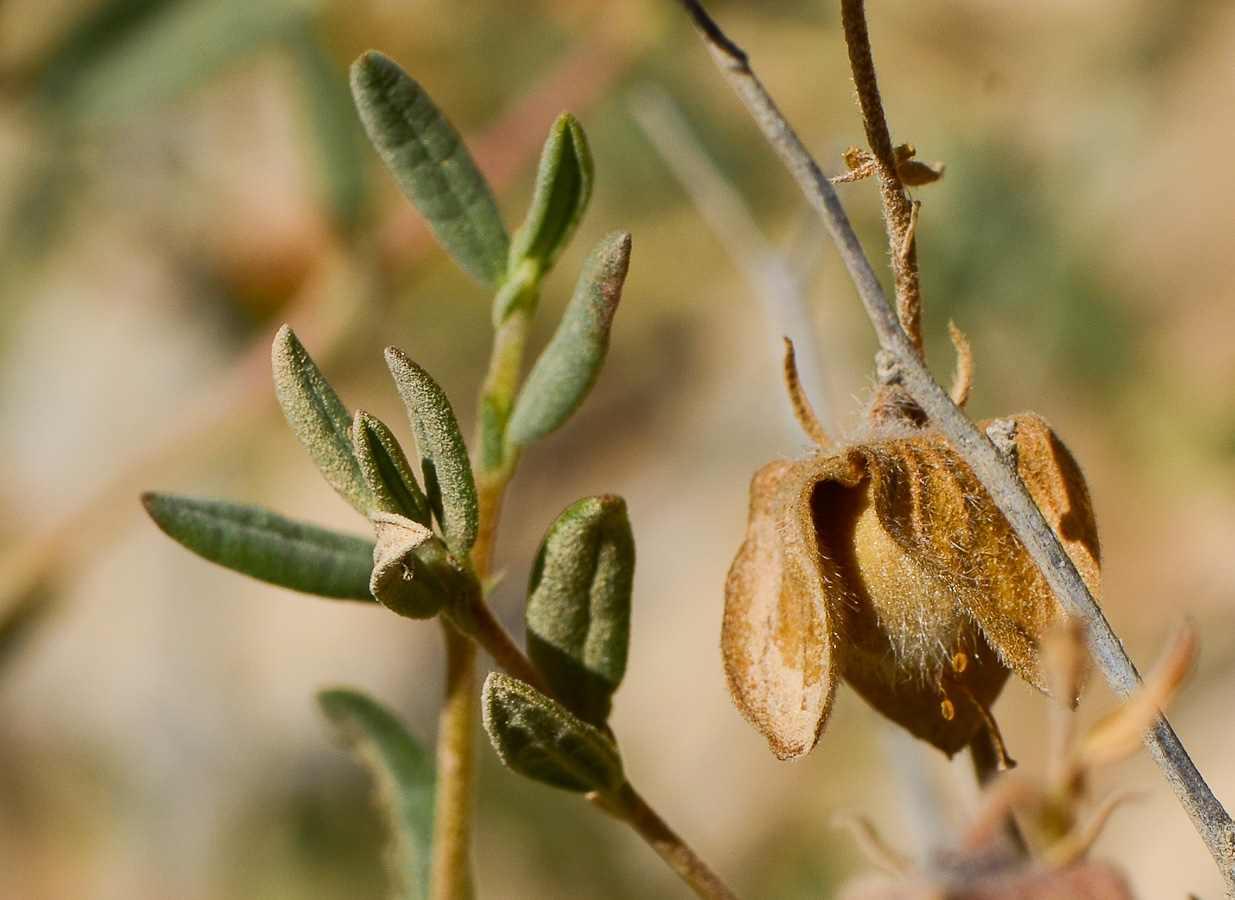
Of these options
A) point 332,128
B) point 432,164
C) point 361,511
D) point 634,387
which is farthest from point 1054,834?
point 634,387

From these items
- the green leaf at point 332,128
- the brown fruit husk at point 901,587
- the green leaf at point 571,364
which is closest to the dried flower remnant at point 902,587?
the brown fruit husk at point 901,587

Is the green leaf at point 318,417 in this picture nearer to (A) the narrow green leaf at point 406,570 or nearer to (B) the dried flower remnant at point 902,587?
(A) the narrow green leaf at point 406,570

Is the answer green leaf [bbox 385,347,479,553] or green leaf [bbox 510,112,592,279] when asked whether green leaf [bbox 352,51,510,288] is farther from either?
green leaf [bbox 385,347,479,553]

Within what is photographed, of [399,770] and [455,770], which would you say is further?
[399,770]

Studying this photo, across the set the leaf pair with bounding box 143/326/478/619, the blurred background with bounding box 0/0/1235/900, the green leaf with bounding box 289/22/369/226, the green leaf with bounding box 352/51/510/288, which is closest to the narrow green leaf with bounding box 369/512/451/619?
the leaf pair with bounding box 143/326/478/619

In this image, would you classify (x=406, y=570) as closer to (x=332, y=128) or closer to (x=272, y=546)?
(x=272, y=546)

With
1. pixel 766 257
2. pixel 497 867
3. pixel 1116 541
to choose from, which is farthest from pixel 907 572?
pixel 1116 541
